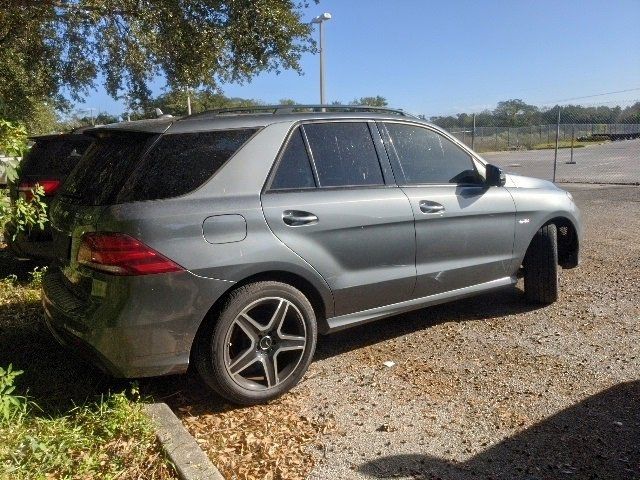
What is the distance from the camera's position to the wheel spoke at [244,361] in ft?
11.5

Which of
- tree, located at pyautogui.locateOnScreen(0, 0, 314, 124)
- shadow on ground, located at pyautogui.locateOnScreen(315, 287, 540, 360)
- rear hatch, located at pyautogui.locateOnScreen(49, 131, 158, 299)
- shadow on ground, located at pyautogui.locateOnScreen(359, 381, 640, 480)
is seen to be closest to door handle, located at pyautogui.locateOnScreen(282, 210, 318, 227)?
rear hatch, located at pyautogui.locateOnScreen(49, 131, 158, 299)

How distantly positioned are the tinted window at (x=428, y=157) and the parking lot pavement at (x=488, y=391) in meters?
1.24

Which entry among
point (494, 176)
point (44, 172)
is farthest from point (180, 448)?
point (44, 172)

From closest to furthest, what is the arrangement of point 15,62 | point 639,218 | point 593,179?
point 639,218 → point 15,62 → point 593,179

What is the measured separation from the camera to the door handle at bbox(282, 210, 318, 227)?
12.1ft

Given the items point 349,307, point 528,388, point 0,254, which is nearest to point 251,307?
point 349,307

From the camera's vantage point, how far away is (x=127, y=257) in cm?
320

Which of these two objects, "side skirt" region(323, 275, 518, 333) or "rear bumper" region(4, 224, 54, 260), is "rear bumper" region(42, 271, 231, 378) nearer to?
"side skirt" region(323, 275, 518, 333)

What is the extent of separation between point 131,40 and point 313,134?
950 centimetres

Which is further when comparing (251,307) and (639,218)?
(639,218)

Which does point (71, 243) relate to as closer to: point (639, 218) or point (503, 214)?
point (503, 214)

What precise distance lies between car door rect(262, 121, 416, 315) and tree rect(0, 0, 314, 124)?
7.59 m

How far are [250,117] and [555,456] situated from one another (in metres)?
2.60

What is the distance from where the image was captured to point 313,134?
4.06 meters
